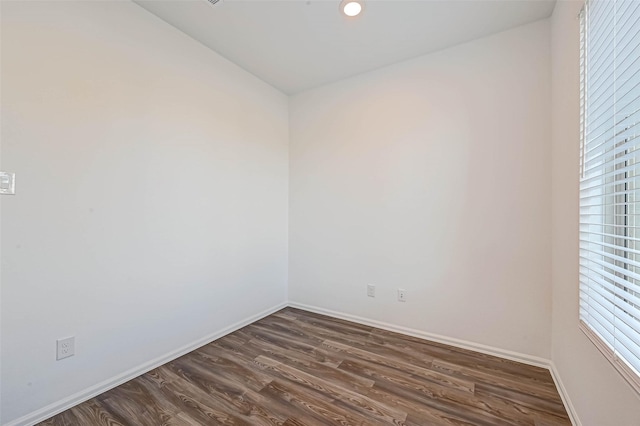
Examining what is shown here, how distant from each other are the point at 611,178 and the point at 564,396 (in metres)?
1.37

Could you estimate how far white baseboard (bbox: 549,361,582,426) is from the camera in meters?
1.46

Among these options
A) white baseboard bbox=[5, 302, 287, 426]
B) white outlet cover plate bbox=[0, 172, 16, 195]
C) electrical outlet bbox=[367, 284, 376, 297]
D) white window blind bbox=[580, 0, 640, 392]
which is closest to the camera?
white window blind bbox=[580, 0, 640, 392]

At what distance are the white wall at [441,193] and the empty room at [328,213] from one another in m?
0.02

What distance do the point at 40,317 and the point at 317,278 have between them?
2.28m

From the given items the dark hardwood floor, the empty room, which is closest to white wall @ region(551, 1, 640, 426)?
the empty room

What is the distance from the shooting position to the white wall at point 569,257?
1183mm

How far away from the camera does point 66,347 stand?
5.26 ft

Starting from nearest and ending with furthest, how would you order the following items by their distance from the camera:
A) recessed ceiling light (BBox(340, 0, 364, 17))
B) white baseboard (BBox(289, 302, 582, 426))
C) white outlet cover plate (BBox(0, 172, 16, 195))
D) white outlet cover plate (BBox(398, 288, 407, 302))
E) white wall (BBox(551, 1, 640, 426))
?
white wall (BBox(551, 1, 640, 426)), white outlet cover plate (BBox(0, 172, 16, 195)), white baseboard (BBox(289, 302, 582, 426)), recessed ceiling light (BBox(340, 0, 364, 17)), white outlet cover plate (BBox(398, 288, 407, 302))

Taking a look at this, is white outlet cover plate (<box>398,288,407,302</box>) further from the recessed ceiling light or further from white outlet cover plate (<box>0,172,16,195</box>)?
white outlet cover plate (<box>0,172,16,195</box>)

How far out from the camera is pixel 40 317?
59.5 inches

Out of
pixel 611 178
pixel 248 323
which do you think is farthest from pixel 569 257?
pixel 248 323

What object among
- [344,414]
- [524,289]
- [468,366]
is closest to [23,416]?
[344,414]

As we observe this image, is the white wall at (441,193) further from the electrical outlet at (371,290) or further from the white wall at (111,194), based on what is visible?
the white wall at (111,194)

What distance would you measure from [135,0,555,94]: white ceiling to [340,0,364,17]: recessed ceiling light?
0.16 feet
